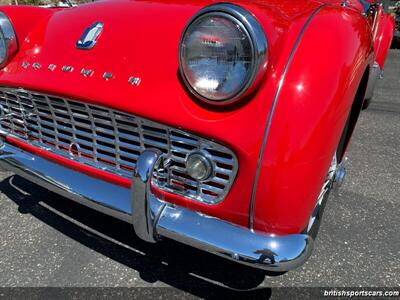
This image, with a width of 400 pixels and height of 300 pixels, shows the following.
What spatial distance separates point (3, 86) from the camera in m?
1.81

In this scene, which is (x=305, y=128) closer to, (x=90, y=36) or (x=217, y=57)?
(x=217, y=57)

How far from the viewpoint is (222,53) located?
1.25m

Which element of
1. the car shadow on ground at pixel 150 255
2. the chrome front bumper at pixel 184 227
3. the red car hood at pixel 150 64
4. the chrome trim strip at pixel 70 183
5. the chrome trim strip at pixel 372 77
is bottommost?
the car shadow on ground at pixel 150 255

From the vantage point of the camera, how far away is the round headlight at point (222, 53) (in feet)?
3.93

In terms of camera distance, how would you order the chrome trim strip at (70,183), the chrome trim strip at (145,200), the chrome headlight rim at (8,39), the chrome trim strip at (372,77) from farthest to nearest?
the chrome trim strip at (372,77) < the chrome headlight rim at (8,39) < the chrome trim strip at (70,183) < the chrome trim strip at (145,200)

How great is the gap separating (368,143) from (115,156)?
261cm

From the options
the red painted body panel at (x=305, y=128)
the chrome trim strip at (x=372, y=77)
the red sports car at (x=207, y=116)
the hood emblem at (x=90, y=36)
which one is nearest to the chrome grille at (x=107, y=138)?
the red sports car at (x=207, y=116)

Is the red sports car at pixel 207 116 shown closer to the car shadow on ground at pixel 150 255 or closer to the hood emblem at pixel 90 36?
the hood emblem at pixel 90 36

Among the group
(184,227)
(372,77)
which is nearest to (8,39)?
(184,227)

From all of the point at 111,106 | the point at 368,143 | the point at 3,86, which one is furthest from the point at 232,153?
the point at 368,143

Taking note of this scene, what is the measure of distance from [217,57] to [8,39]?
1.19 m

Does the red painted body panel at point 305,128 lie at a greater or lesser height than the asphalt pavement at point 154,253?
greater

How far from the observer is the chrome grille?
4.44 feet

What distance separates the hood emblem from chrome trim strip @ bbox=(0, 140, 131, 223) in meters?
0.54
